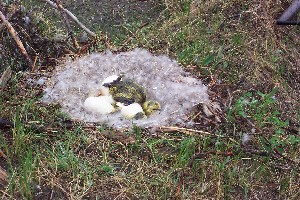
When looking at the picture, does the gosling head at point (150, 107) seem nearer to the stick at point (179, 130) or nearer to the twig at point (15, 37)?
the stick at point (179, 130)

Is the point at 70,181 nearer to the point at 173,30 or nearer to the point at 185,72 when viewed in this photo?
the point at 185,72

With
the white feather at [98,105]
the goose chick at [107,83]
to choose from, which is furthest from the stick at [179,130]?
the goose chick at [107,83]

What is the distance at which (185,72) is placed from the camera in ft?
12.7

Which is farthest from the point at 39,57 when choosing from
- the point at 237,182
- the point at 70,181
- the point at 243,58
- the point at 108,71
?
the point at 237,182

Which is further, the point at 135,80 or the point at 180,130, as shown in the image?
the point at 135,80

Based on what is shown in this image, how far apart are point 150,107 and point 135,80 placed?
43 centimetres

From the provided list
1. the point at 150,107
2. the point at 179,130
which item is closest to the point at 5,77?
the point at 150,107

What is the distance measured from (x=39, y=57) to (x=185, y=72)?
1240 mm

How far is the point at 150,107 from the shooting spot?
353 cm

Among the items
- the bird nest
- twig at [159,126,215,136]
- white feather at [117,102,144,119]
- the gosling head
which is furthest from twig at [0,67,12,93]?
twig at [159,126,215,136]

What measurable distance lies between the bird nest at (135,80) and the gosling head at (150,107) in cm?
4

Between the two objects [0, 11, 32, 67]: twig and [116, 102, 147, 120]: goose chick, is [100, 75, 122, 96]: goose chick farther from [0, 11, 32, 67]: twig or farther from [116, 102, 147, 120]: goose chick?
[0, 11, 32, 67]: twig

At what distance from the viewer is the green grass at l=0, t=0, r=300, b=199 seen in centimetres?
288

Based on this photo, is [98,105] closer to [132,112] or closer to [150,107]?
[132,112]
